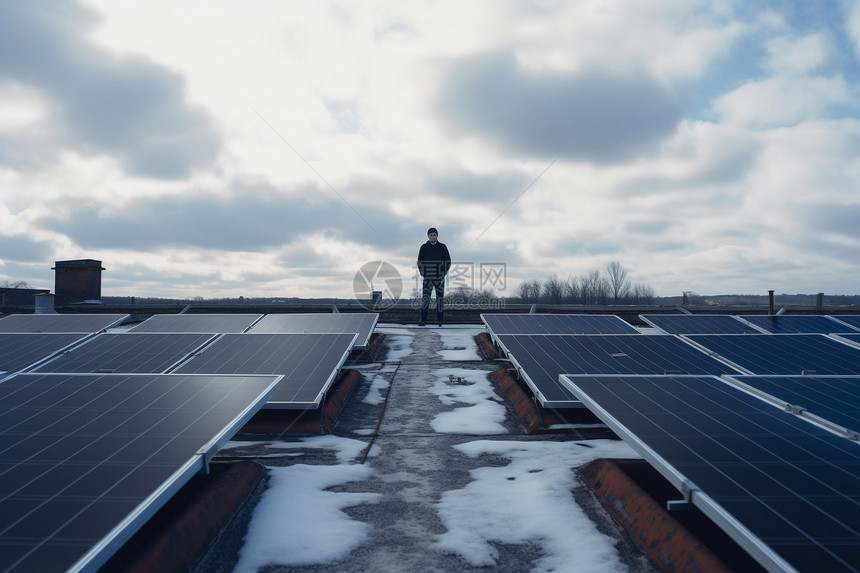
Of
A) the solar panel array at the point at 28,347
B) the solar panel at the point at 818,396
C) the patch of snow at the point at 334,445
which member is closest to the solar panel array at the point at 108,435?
the solar panel array at the point at 28,347

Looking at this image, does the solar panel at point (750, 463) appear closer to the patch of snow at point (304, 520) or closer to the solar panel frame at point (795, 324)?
the patch of snow at point (304, 520)

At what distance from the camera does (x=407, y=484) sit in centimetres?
527

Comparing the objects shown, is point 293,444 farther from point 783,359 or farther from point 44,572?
point 783,359

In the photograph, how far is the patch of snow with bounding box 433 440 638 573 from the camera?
3.88 m

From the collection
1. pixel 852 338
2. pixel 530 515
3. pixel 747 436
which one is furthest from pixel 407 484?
pixel 852 338

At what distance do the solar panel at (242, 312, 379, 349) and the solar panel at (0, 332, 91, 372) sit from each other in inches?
149

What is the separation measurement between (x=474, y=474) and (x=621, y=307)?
16.8 metres

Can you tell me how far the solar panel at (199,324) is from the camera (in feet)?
42.6

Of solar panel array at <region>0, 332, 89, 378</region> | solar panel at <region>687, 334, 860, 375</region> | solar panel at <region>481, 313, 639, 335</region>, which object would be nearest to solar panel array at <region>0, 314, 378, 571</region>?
solar panel array at <region>0, 332, 89, 378</region>

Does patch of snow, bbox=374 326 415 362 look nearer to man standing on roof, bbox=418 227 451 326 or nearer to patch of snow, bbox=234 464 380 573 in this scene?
man standing on roof, bbox=418 227 451 326

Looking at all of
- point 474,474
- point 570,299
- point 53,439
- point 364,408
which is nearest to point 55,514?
point 53,439

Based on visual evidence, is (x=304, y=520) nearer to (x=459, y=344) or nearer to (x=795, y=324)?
(x=459, y=344)

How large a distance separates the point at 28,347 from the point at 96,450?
7.92 metres

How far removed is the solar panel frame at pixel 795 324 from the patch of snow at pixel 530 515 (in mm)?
9808
